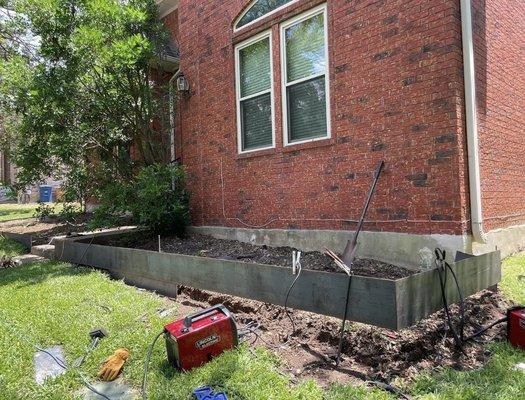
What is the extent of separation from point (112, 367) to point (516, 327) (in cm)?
309

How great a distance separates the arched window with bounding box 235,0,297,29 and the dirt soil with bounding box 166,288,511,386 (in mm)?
4885

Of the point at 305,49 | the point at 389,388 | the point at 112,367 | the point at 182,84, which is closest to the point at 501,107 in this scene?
the point at 305,49

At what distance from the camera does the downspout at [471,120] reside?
4902 millimetres

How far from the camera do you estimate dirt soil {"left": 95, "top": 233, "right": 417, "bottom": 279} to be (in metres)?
5.24

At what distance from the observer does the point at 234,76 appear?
297 inches

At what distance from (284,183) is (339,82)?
174 centimetres

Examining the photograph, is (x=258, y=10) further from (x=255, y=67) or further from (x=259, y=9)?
(x=255, y=67)

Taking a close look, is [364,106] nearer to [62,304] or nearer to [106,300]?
[106,300]

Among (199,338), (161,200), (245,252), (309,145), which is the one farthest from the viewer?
(161,200)

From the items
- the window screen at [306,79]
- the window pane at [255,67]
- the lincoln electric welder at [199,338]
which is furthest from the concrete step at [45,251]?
the lincoln electric welder at [199,338]

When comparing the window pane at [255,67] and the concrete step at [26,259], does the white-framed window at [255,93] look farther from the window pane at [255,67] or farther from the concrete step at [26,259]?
the concrete step at [26,259]

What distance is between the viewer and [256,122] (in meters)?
7.26

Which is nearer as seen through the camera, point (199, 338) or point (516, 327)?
point (199, 338)

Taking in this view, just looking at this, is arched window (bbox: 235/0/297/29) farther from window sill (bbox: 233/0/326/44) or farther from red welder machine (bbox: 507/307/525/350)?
red welder machine (bbox: 507/307/525/350)
